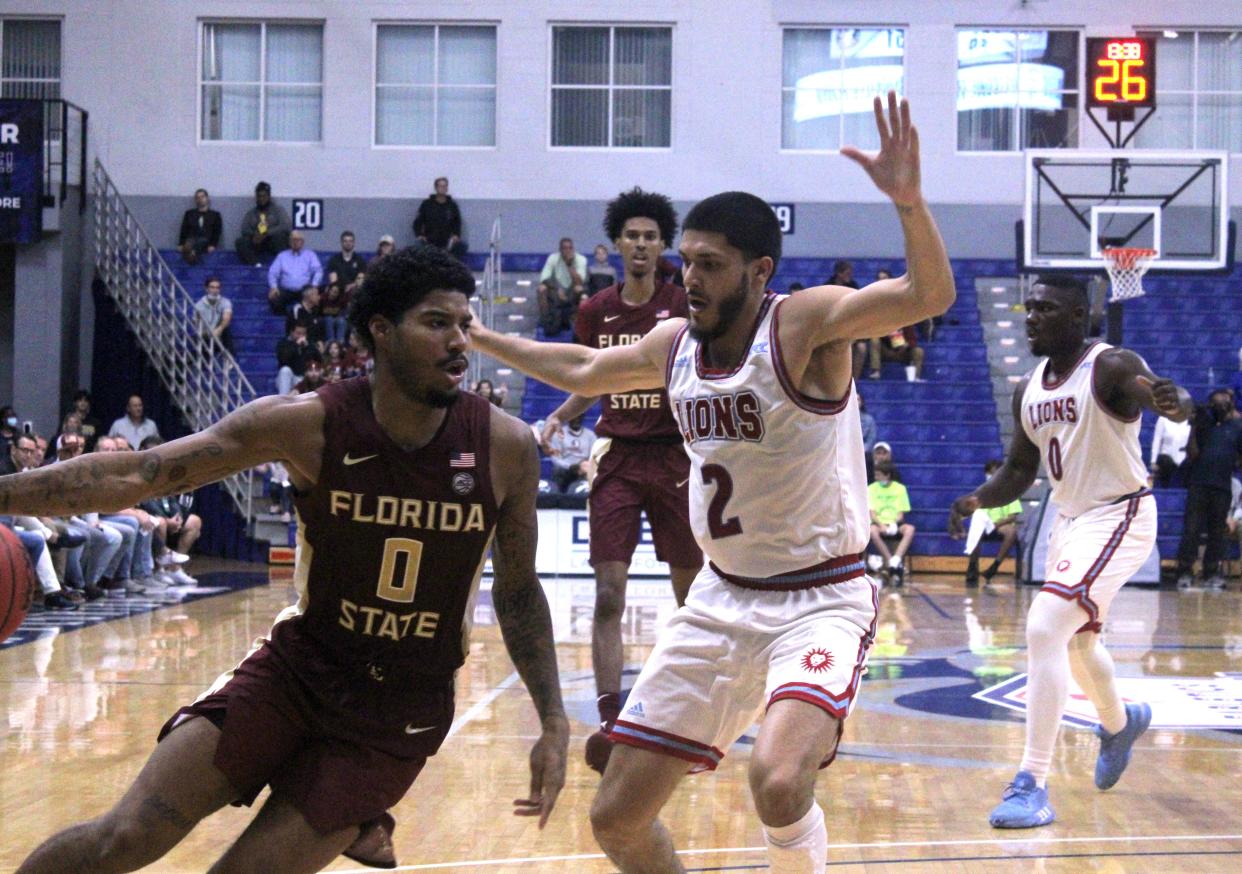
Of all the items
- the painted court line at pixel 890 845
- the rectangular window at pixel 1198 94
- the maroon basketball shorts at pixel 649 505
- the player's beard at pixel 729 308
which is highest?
the rectangular window at pixel 1198 94

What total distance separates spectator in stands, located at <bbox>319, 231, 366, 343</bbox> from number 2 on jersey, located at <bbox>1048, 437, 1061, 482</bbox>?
14.5m

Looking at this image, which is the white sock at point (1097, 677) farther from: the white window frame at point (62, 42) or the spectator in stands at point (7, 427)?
the white window frame at point (62, 42)

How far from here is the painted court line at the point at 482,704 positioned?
8.04 meters

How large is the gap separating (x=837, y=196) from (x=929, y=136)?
5.62ft

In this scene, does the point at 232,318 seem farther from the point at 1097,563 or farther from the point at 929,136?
the point at 1097,563

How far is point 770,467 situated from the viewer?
445cm

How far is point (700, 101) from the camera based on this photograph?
2403cm

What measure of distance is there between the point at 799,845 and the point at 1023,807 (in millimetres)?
2259

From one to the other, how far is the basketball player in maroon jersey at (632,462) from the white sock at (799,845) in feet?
8.40

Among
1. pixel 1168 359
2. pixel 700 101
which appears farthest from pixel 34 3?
pixel 1168 359

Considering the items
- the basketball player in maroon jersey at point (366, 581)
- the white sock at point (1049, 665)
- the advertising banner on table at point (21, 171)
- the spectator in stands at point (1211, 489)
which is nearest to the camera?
the basketball player in maroon jersey at point (366, 581)

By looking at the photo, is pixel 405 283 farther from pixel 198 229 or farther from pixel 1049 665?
pixel 198 229

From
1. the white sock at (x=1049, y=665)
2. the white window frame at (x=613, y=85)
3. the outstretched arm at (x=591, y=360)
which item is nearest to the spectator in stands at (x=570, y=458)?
the white window frame at (x=613, y=85)

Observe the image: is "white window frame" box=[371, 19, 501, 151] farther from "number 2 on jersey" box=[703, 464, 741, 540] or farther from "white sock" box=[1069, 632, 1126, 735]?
"number 2 on jersey" box=[703, 464, 741, 540]
